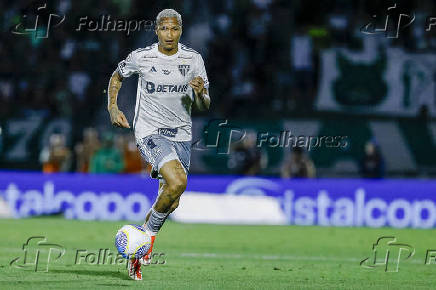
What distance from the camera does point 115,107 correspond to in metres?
9.16

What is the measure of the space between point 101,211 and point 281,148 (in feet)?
17.8

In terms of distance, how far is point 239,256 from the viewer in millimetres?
12156

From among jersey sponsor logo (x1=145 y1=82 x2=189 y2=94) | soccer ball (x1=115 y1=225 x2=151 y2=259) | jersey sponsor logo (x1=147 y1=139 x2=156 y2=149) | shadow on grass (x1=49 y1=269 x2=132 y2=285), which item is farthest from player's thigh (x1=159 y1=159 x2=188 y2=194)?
shadow on grass (x1=49 y1=269 x2=132 y2=285)

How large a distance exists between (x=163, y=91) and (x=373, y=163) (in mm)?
12986

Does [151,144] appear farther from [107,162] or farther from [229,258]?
[107,162]

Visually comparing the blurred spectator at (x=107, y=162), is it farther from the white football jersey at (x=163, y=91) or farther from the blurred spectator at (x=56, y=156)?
the white football jersey at (x=163, y=91)

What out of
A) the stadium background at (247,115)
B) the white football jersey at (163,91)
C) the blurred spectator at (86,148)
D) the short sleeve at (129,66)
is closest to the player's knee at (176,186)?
the white football jersey at (163,91)

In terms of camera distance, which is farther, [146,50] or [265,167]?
[265,167]

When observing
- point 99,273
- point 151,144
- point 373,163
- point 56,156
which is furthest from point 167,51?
point 56,156

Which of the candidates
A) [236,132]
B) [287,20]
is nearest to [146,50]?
[236,132]

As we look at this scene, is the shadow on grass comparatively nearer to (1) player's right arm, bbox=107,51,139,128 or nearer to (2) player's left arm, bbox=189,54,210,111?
(1) player's right arm, bbox=107,51,139,128

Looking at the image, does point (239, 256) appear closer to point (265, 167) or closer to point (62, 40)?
point (265, 167)

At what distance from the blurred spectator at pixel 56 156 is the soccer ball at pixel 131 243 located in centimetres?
1359

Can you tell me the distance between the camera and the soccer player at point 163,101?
9.11 m
